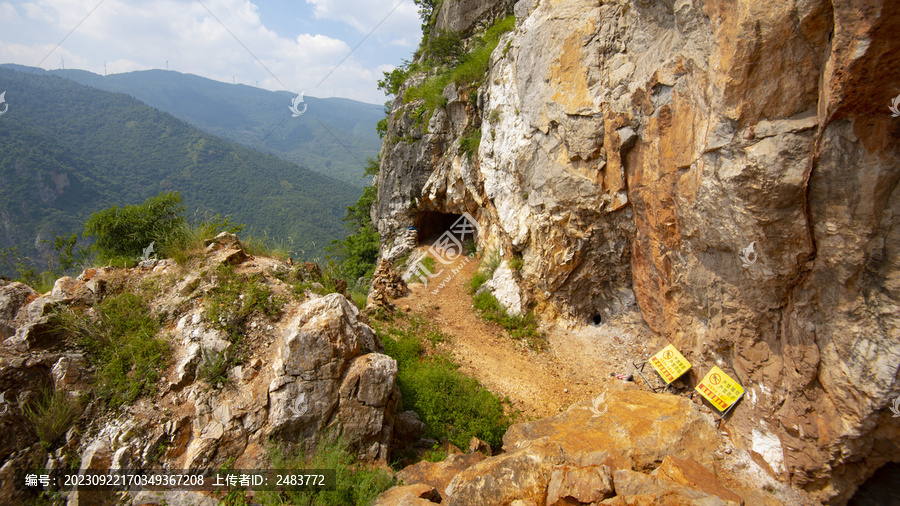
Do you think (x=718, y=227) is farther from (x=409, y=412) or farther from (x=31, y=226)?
Answer: (x=31, y=226)

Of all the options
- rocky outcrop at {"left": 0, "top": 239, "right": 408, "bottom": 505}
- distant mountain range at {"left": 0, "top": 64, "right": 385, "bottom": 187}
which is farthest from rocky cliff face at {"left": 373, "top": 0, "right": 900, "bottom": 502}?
distant mountain range at {"left": 0, "top": 64, "right": 385, "bottom": 187}

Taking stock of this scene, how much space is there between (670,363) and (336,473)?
20.1 feet

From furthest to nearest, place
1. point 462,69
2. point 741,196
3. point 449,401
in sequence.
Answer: point 462,69
point 449,401
point 741,196

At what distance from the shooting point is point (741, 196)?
4711 millimetres

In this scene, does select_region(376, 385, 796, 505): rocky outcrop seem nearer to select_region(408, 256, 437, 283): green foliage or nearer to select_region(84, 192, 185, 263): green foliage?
select_region(84, 192, 185, 263): green foliage

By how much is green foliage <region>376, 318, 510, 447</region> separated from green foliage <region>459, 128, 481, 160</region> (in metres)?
7.30

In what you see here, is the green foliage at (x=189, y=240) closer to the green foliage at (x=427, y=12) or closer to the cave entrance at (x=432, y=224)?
the cave entrance at (x=432, y=224)

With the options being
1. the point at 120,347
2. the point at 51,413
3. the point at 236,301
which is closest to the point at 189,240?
the point at 236,301

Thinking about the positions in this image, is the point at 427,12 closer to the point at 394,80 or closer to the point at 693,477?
the point at 394,80

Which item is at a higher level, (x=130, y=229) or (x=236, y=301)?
(x=130, y=229)

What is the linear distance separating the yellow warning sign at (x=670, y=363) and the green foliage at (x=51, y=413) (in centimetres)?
877

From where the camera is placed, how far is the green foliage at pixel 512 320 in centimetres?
909

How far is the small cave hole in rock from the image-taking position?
16413 mm

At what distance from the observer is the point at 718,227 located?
17.2 feet
